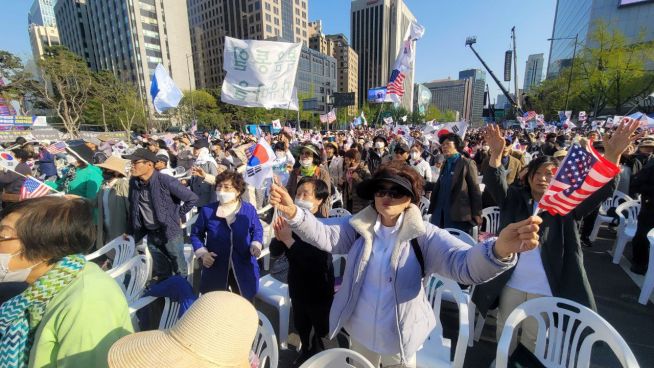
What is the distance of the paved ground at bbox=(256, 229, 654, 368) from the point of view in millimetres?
2719

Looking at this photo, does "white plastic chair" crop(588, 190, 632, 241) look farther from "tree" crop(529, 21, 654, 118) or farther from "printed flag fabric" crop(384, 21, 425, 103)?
"tree" crop(529, 21, 654, 118)

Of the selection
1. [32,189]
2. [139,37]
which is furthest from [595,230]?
[139,37]

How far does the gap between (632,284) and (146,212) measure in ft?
20.9

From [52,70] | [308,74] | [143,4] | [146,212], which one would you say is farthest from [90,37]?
[146,212]

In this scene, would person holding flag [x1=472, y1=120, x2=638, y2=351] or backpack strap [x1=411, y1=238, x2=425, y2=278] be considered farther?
person holding flag [x1=472, y1=120, x2=638, y2=351]

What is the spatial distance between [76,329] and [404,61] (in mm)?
12430

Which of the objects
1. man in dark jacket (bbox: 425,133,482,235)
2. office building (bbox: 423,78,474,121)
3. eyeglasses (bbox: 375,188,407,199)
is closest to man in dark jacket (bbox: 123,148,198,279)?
eyeglasses (bbox: 375,188,407,199)

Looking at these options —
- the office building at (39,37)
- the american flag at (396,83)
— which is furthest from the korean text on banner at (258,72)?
the office building at (39,37)

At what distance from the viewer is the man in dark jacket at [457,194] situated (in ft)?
11.9

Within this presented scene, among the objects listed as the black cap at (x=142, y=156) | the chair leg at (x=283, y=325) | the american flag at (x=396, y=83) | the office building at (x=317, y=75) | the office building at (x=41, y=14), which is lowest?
the chair leg at (x=283, y=325)

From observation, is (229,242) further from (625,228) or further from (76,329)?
(625,228)

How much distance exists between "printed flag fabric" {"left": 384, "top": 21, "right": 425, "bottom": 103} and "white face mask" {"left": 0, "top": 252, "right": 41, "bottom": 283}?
11.2 m

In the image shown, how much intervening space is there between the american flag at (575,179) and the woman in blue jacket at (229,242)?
2318 mm

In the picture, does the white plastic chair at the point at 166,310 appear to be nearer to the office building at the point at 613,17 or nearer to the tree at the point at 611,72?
the tree at the point at 611,72
